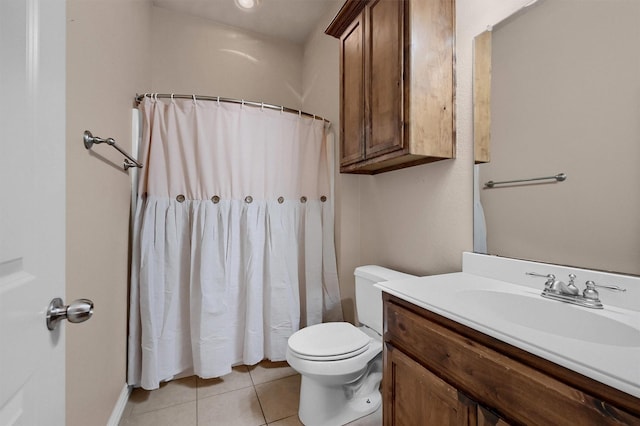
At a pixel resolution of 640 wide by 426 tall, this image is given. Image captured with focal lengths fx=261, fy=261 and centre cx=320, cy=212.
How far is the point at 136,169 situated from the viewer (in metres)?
1.60

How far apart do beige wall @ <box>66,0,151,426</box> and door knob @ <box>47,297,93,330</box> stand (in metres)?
0.53

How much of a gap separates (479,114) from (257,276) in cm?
155

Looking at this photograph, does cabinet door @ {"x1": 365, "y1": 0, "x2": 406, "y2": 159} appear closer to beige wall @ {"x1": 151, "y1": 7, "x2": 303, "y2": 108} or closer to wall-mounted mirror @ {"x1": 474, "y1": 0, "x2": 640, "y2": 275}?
wall-mounted mirror @ {"x1": 474, "y1": 0, "x2": 640, "y2": 275}

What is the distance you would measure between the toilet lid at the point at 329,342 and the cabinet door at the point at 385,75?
0.98 meters

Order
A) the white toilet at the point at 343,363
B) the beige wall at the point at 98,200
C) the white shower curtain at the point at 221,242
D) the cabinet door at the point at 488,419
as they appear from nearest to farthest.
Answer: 1. the cabinet door at the point at 488,419
2. the beige wall at the point at 98,200
3. the white toilet at the point at 343,363
4. the white shower curtain at the point at 221,242

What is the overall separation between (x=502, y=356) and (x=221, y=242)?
1533mm

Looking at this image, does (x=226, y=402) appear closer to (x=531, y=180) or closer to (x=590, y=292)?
(x=590, y=292)

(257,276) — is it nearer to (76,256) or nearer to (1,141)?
(76,256)

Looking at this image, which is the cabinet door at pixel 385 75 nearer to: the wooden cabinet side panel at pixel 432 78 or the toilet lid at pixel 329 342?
the wooden cabinet side panel at pixel 432 78

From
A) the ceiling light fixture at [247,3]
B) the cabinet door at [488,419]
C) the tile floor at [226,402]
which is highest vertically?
the ceiling light fixture at [247,3]

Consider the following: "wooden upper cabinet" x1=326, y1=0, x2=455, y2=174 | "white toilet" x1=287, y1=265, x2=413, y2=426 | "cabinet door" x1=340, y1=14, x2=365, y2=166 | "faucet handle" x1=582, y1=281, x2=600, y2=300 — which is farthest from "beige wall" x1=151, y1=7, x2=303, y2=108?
"faucet handle" x1=582, y1=281, x2=600, y2=300

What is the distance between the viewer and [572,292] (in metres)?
0.79

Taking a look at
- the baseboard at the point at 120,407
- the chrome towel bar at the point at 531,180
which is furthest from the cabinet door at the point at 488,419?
the baseboard at the point at 120,407

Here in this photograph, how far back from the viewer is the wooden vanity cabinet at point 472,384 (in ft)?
1.59
